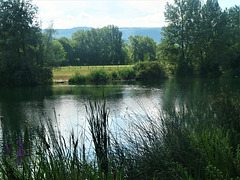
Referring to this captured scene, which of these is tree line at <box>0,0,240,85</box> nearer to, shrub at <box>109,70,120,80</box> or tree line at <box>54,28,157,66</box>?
shrub at <box>109,70,120,80</box>

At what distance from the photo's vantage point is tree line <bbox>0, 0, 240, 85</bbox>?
30.8m

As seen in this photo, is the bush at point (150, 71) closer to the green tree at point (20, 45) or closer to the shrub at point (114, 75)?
the shrub at point (114, 75)

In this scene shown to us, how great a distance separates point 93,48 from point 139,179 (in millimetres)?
72381

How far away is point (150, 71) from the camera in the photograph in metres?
36.5

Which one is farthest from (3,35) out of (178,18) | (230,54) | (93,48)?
(93,48)

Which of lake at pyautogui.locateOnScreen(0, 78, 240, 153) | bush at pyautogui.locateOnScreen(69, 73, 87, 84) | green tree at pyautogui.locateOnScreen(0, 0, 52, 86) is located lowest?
lake at pyautogui.locateOnScreen(0, 78, 240, 153)

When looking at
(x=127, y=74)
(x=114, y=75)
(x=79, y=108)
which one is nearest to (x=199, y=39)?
(x=127, y=74)

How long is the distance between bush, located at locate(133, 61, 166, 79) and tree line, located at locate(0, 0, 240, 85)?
163 centimetres

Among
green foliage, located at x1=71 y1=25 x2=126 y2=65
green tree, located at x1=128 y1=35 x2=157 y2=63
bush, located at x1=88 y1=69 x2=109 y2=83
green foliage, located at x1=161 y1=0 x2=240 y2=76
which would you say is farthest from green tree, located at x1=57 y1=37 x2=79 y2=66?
green foliage, located at x1=161 y1=0 x2=240 y2=76

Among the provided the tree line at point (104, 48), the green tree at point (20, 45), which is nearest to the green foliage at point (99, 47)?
the tree line at point (104, 48)

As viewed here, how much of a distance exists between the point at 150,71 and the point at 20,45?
57.5 feet

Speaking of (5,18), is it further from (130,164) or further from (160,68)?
(130,164)

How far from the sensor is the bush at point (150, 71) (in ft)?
120

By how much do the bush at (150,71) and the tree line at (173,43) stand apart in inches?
64.2
